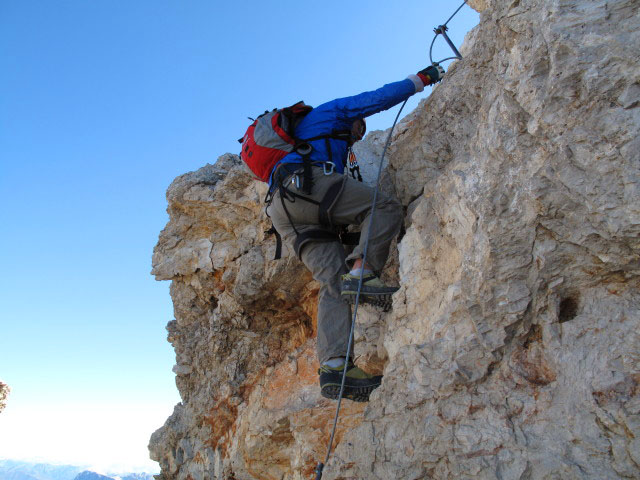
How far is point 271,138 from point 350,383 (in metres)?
2.46

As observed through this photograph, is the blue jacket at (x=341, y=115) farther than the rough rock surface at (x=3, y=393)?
No

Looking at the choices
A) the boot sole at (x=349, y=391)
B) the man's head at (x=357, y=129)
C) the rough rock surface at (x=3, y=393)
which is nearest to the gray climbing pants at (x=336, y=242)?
the boot sole at (x=349, y=391)

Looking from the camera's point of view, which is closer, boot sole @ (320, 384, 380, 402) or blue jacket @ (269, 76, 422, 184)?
boot sole @ (320, 384, 380, 402)

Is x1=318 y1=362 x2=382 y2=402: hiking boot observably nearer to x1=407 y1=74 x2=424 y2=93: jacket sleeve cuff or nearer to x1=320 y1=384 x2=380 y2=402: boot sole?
x1=320 y1=384 x2=380 y2=402: boot sole

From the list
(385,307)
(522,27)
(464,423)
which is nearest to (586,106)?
(522,27)

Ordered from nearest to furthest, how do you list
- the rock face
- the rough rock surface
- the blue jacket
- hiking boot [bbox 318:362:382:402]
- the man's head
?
the rock face → hiking boot [bbox 318:362:382:402] → the blue jacket → the man's head → the rough rock surface

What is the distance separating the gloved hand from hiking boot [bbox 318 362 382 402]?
288 cm

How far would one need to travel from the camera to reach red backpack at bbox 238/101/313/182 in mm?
4941

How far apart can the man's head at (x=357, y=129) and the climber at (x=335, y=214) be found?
0.01 m

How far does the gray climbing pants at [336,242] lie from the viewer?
432 cm

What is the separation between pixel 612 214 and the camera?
106 inches

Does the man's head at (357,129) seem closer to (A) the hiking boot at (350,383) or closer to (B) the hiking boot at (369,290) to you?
(B) the hiking boot at (369,290)

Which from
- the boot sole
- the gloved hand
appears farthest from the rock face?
the boot sole

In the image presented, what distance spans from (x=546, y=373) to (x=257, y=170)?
330cm
